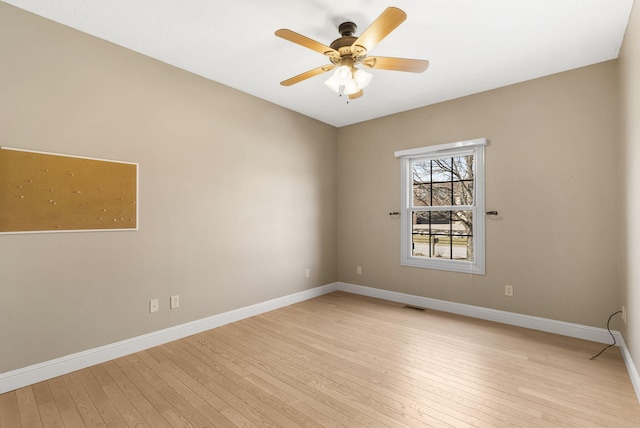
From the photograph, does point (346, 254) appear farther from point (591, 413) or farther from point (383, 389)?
point (591, 413)

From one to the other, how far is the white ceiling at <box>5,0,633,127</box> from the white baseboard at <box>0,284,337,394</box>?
2605 mm

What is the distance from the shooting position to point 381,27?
188cm

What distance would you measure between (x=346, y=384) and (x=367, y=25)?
8.98 feet

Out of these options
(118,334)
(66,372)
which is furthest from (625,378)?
(66,372)

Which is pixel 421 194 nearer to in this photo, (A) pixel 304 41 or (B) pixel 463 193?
(B) pixel 463 193

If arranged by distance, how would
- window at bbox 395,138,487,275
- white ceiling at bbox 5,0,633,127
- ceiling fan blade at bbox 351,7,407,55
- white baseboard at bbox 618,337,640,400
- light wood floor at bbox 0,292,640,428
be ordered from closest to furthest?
ceiling fan blade at bbox 351,7,407,55 < light wood floor at bbox 0,292,640,428 < white baseboard at bbox 618,337,640,400 < white ceiling at bbox 5,0,633,127 < window at bbox 395,138,487,275

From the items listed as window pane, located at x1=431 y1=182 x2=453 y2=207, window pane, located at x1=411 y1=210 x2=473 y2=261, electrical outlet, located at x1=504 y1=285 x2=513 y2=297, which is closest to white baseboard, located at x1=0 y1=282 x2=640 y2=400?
electrical outlet, located at x1=504 y1=285 x2=513 y2=297

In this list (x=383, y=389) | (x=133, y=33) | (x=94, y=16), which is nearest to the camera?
(x=383, y=389)

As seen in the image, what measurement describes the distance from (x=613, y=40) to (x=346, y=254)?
3.77 metres

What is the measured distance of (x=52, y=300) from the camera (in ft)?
7.61

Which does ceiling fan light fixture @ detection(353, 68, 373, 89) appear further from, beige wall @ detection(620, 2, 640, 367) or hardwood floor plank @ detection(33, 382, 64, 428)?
hardwood floor plank @ detection(33, 382, 64, 428)

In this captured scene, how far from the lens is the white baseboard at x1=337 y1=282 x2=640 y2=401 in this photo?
2.68 metres

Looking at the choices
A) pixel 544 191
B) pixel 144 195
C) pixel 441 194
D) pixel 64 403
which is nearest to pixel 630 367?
pixel 544 191

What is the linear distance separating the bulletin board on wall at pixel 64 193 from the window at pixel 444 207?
3.30 metres
